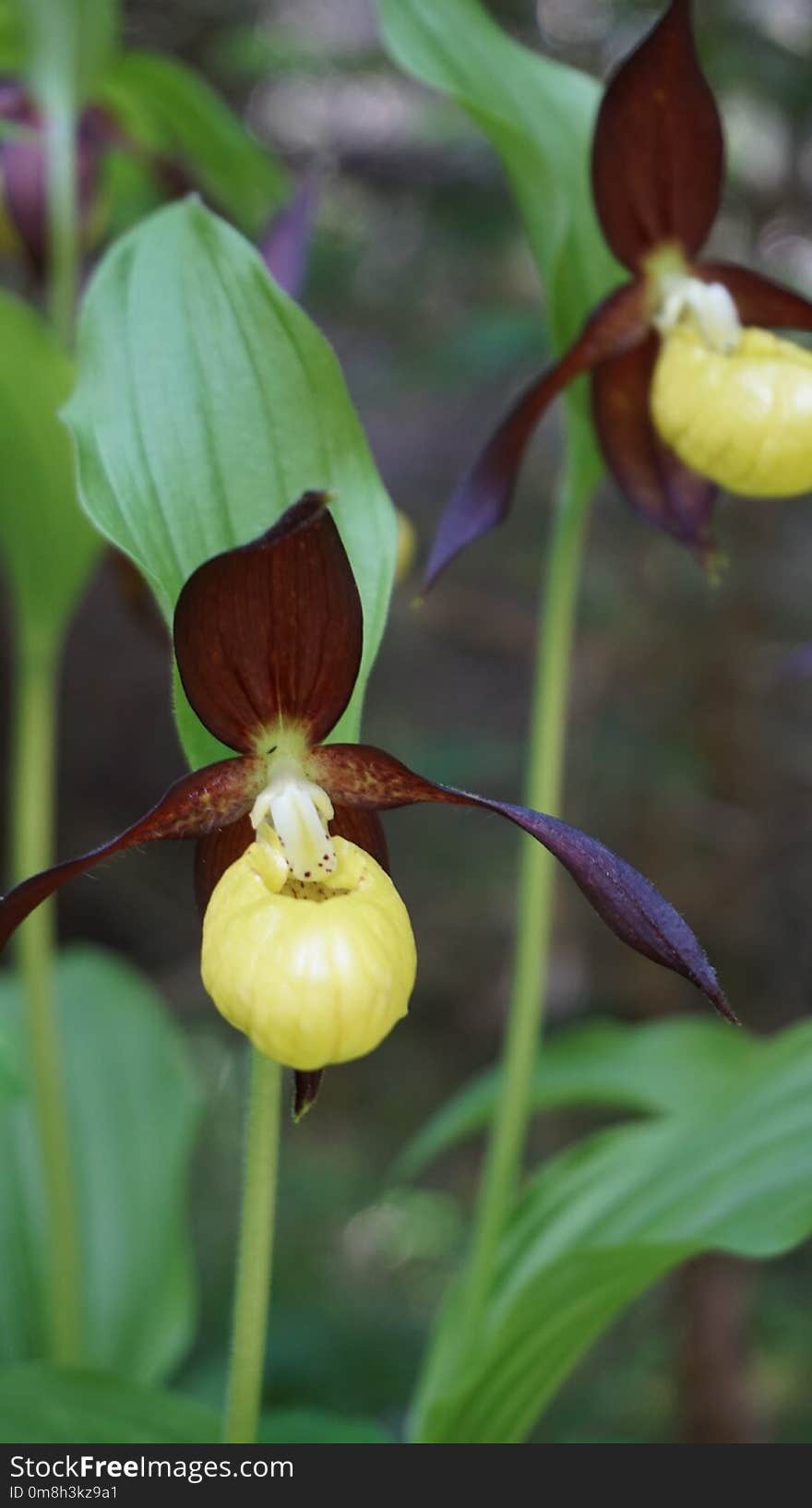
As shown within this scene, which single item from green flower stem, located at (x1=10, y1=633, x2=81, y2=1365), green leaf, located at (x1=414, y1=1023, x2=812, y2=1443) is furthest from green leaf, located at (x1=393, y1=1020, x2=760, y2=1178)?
green flower stem, located at (x1=10, y1=633, x2=81, y2=1365)

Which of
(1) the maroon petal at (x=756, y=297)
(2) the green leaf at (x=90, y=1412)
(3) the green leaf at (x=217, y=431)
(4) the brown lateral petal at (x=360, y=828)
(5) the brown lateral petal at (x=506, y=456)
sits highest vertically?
(1) the maroon petal at (x=756, y=297)

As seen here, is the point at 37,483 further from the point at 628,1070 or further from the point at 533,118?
the point at 628,1070

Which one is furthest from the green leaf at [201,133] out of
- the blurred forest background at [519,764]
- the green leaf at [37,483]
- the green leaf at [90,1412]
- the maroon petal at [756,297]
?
the green leaf at [90,1412]

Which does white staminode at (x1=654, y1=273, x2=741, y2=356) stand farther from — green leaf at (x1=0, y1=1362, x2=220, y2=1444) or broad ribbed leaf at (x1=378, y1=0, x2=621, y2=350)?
green leaf at (x1=0, y1=1362, x2=220, y2=1444)

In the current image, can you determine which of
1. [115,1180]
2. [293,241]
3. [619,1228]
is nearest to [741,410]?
[293,241]

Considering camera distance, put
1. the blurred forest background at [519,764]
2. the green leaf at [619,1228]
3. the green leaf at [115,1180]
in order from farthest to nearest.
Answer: the blurred forest background at [519,764], the green leaf at [115,1180], the green leaf at [619,1228]

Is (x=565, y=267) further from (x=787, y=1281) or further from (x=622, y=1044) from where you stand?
(x=787, y=1281)

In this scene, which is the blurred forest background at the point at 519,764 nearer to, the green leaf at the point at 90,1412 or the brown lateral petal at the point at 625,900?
the green leaf at the point at 90,1412
